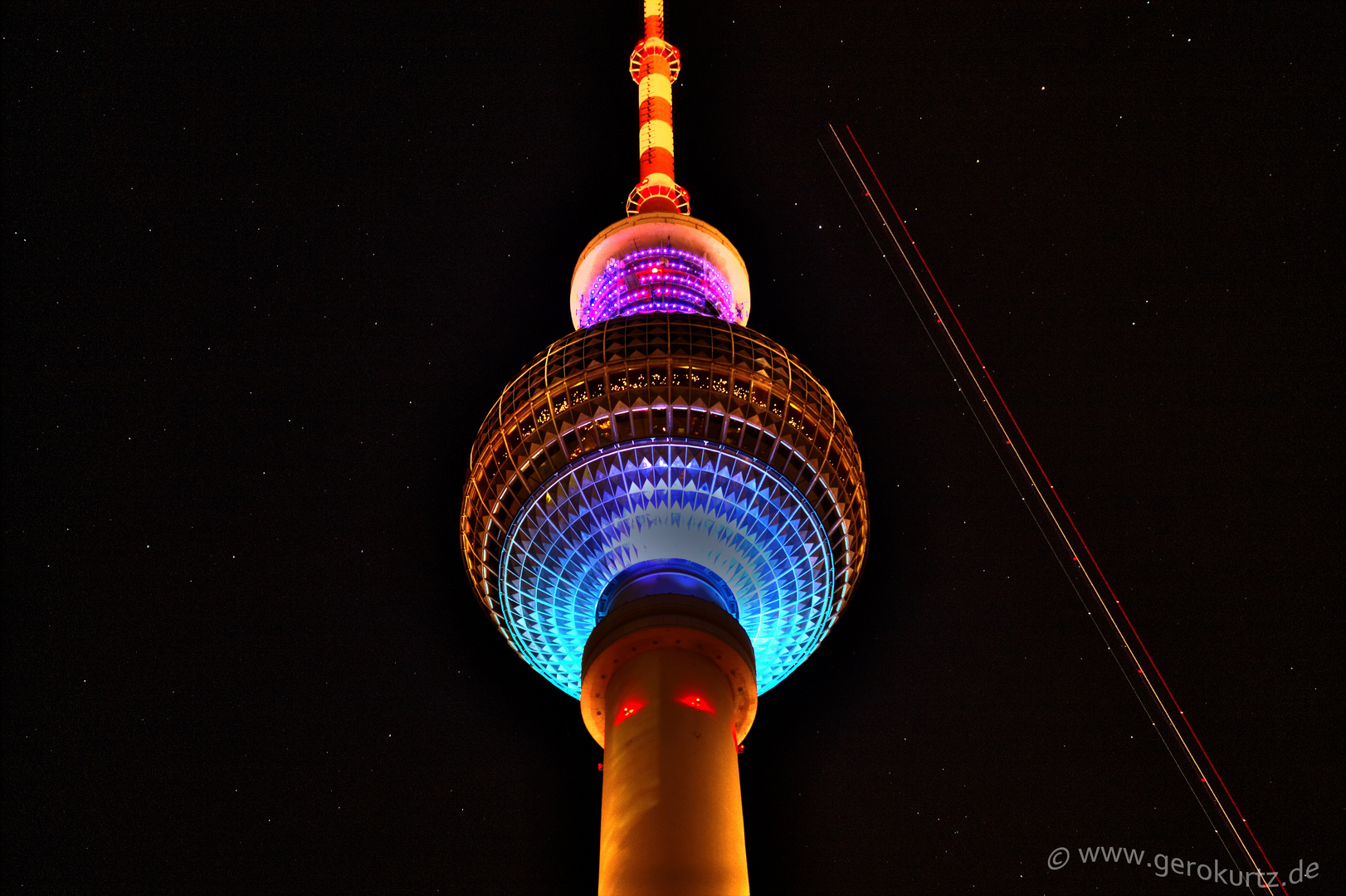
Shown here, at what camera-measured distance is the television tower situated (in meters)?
17.1

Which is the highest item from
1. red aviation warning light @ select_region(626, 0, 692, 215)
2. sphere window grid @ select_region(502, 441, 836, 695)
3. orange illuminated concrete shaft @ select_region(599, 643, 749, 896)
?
red aviation warning light @ select_region(626, 0, 692, 215)

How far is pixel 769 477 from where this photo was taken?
19.3 m

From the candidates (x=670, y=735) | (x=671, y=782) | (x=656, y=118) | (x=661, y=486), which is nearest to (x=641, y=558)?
(x=661, y=486)

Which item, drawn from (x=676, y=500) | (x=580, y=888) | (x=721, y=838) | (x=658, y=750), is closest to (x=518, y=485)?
(x=676, y=500)

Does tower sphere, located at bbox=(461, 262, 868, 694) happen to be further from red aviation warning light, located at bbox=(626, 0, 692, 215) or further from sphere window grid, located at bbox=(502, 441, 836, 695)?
red aviation warning light, located at bbox=(626, 0, 692, 215)

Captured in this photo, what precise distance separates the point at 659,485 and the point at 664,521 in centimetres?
71

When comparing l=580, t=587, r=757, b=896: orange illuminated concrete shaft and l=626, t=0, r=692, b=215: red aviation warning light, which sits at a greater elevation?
l=626, t=0, r=692, b=215: red aviation warning light

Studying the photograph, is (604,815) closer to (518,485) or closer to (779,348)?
(518,485)

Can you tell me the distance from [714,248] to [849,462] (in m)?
6.96

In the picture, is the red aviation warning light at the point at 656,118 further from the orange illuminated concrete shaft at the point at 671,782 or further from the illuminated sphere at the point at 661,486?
the orange illuminated concrete shaft at the point at 671,782

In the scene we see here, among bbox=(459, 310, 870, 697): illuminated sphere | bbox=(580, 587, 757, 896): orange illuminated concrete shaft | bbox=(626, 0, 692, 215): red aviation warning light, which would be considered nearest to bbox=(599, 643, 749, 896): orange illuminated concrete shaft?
bbox=(580, 587, 757, 896): orange illuminated concrete shaft

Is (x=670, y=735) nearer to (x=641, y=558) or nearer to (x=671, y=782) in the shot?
(x=671, y=782)

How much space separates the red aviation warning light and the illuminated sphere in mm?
8009

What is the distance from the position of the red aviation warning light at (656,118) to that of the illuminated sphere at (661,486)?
8009 millimetres
